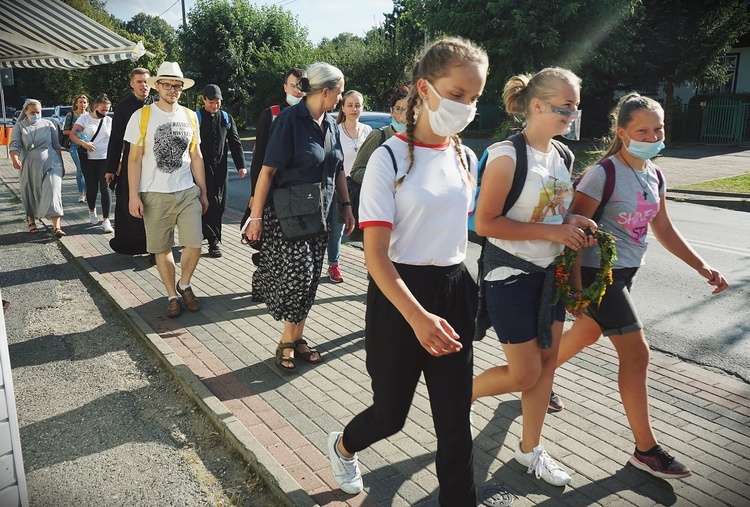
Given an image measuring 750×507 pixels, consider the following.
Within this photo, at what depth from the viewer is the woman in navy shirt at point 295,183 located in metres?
4.26

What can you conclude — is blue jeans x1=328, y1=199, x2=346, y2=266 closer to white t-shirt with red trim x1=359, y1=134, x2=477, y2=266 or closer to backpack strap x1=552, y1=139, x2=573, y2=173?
backpack strap x1=552, y1=139, x2=573, y2=173

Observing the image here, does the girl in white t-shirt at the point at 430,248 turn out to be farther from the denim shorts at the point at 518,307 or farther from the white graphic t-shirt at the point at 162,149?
the white graphic t-shirt at the point at 162,149

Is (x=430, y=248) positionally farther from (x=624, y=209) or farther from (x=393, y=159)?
(x=624, y=209)

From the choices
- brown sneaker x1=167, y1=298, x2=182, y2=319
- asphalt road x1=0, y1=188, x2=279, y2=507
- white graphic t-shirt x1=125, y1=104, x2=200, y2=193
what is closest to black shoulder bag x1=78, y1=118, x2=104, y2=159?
asphalt road x1=0, y1=188, x2=279, y2=507

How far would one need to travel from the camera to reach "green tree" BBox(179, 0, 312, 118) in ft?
109

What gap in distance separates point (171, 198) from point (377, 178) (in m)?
3.62

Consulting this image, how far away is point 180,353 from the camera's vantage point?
193 inches

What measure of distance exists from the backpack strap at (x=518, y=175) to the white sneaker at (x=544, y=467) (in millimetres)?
1241

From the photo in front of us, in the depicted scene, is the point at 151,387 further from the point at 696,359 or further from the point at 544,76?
the point at 696,359

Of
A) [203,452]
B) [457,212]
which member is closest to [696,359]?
[457,212]

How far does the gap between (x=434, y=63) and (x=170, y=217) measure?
378 cm

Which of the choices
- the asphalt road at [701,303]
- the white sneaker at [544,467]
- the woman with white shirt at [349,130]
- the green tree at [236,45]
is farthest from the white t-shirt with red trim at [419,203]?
the green tree at [236,45]

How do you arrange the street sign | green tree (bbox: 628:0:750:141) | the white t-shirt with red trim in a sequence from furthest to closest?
1. green tree (bbox: 628:0:750:141)
2. the street sign
3. the white t-shirt with red trim

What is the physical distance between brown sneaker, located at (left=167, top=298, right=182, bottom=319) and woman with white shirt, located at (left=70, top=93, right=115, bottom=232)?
4.23 m
